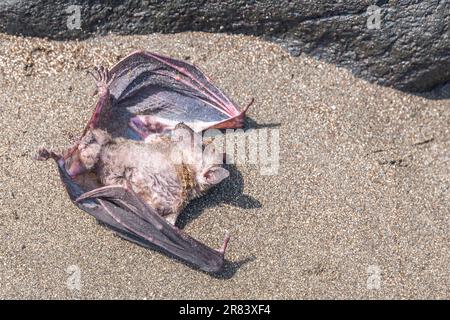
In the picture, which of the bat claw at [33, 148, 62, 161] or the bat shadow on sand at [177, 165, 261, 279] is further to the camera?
the bat shadow on sand at [177, 165, 261, 279]

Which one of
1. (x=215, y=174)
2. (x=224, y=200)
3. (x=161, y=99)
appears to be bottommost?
(x=224, y=200)

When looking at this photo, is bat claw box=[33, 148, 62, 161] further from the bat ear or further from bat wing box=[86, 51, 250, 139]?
the bat ear

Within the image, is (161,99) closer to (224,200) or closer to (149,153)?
(149,153)

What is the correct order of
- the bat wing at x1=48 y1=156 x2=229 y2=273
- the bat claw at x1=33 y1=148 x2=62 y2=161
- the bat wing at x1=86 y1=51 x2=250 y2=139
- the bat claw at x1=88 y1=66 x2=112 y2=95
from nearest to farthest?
the bat claw at x1=33 y1=148 x2=62 y2=161
the bat wing at x1=48 y1=156 x2=229 y2=273
the bat claw at x1=88 y1=66 x2=112 y2=95
the bat wing at x1=86 y1=51 x2=250 y2=139

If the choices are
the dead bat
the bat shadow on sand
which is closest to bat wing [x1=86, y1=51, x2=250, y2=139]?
the dead bat

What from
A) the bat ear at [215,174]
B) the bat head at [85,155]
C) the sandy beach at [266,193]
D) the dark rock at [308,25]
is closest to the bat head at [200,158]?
the bat ear at [215,174]

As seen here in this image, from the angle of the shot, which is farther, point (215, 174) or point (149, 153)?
point (149, 153)

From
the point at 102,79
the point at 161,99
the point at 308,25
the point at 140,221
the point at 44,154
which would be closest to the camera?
the point at 44,154

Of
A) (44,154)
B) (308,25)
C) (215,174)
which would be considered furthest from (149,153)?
(308,25)
